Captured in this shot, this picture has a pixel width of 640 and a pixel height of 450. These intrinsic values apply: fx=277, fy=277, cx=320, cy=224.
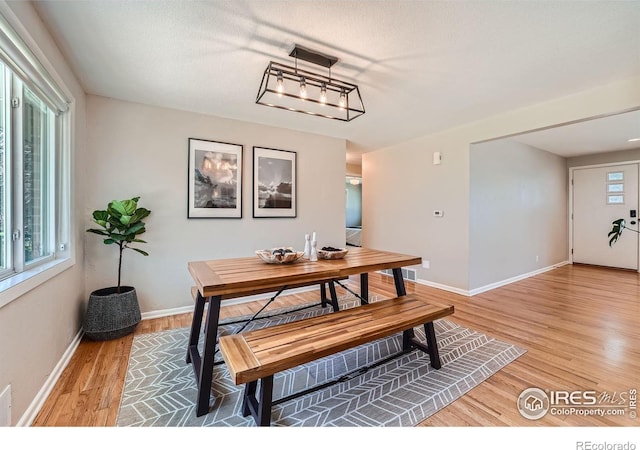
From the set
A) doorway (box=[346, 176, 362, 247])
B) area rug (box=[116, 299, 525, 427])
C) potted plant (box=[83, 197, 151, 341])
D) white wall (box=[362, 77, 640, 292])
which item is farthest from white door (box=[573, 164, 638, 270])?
potted plant (box=[83, 197, 151, 341])

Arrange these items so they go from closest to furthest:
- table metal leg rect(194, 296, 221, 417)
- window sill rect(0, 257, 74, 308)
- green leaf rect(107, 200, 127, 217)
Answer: window sill rect(0, 257, 74, 308) → table metal leg rect(194, 296, 221, 417) → green leaf rect(107, 200, 127, 217)

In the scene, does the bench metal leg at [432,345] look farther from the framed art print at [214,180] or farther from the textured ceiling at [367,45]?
the framed art print at [214,180]

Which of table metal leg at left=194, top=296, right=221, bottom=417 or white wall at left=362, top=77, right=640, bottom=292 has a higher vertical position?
white wall at left=362, top=77, right=640, bottom=292

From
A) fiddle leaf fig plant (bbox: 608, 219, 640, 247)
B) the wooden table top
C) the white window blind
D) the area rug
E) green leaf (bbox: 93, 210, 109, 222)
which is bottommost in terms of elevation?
the area rug

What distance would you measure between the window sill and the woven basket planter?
536mm

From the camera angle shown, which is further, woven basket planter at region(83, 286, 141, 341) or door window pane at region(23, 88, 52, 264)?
woven basket planter at region(83, 286, 141, 341)

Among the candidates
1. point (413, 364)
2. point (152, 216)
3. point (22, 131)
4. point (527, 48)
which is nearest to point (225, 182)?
point (152, 216)

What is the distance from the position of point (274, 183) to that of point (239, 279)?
2.29 meters

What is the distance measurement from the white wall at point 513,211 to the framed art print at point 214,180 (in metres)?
3.12

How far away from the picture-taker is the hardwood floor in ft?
5.06

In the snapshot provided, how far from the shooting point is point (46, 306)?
1.77 metres

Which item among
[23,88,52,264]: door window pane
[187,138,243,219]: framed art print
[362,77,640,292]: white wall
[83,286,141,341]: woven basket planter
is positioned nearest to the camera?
[23,88,52,264]: door window pane

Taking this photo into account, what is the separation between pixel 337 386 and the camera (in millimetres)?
1821

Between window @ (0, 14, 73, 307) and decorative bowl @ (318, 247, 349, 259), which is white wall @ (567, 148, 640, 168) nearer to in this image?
decorative bowl @ (318, 247, 349, 259)
